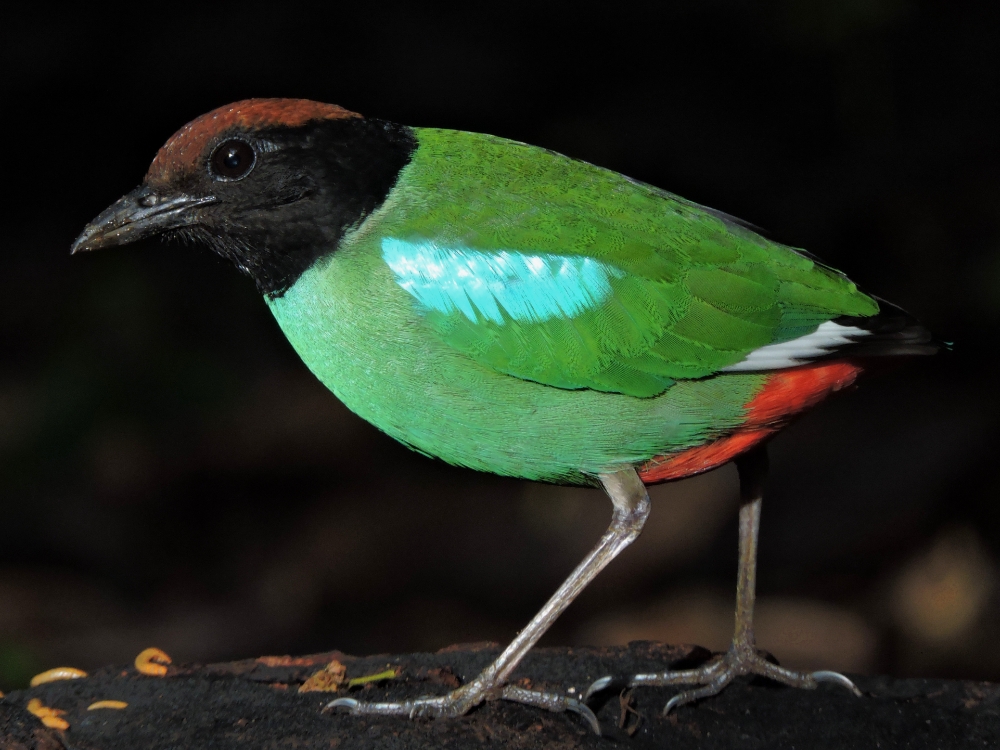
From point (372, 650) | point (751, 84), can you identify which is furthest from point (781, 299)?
point (372, 650)

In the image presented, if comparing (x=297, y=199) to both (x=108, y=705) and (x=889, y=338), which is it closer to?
(x=108, y=705)

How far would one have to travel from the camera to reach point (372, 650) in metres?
6.50

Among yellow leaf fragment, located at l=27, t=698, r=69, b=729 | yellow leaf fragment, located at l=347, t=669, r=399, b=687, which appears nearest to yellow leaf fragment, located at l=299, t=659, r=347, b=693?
yellow leaf fragment, located at l=347, t=669, r=399, b=687

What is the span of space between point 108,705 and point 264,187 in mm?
1579

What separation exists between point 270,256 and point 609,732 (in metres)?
1.73

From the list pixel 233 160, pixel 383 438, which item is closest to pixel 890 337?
pixel 233 160

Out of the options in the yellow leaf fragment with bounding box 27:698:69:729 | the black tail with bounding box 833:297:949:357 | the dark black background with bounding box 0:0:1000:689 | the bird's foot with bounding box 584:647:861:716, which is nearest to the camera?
the yellow leaf fragment with bounding box 27:698:69:729

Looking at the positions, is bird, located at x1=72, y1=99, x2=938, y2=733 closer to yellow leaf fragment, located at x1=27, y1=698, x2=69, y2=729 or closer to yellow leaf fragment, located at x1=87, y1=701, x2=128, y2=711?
yellow leaf fragment, located at x1=87, y1=701, x2=128, y2=711

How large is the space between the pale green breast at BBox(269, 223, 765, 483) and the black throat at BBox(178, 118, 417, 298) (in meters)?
0.06

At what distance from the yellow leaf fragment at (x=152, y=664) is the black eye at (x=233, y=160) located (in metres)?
1.61

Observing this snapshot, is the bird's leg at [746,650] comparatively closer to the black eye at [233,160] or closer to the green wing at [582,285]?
the green wing at [582,285]

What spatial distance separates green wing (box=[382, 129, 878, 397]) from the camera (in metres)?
3.04

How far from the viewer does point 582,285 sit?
3078 millimetres

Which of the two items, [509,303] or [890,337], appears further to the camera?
[890,337]
